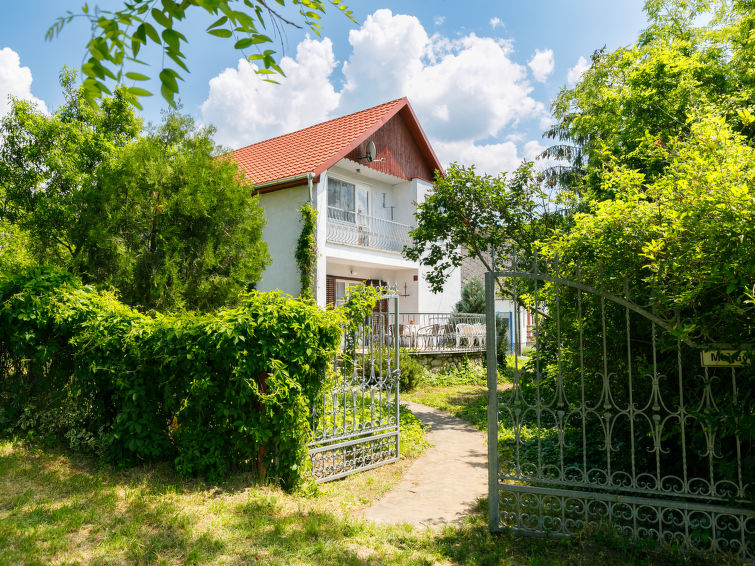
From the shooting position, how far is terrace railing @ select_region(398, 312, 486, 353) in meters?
15.8

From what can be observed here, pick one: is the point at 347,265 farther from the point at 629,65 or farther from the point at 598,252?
the point at 598,252

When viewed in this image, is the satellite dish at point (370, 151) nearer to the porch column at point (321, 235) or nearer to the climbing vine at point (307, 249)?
the porch column at point (321, 235)

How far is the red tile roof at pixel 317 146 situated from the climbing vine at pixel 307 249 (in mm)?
1235

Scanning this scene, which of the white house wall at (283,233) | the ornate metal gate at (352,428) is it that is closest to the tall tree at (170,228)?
the ornate metal gate at (352,428)

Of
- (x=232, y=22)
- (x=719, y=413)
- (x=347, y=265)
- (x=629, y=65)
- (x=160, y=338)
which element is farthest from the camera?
(x=347, y=265)

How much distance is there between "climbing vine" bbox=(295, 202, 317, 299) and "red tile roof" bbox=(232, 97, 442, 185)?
1235mm

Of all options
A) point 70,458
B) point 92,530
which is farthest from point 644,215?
point 70,458

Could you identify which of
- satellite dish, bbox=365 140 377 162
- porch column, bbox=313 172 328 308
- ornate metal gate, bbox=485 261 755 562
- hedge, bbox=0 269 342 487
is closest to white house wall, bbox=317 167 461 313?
satellite dish, bbox=365 140 377 162

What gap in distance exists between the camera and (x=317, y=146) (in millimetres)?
16812

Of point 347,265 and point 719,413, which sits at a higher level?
point 347,265

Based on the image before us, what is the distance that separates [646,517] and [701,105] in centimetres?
828

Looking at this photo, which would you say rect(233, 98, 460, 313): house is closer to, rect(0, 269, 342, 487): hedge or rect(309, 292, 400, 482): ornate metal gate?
rect(309, 292, 400, 482): ornate metal gate

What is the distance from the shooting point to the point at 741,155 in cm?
410

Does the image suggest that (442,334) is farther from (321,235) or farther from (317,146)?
(317,146)
